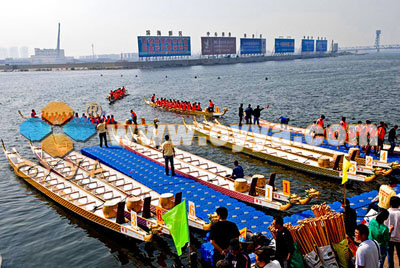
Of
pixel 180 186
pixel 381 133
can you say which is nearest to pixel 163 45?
pixel 381 133

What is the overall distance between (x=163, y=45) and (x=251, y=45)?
60.9m

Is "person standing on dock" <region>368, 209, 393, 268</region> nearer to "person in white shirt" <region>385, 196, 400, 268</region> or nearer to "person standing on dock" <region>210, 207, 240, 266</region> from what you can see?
"person in white shirt" <region>385, 196, 400, 268</region>

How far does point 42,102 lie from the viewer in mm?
63688

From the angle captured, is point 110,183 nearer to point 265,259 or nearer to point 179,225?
point 179,225

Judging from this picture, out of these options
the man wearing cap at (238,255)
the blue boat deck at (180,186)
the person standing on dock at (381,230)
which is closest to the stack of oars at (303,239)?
the person standing on dock at (381,230)

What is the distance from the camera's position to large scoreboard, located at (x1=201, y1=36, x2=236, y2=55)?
538ft

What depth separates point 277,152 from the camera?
22156 millimetres

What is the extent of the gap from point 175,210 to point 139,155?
14.4 meters

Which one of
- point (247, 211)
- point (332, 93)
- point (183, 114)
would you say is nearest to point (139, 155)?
point (247, 211)

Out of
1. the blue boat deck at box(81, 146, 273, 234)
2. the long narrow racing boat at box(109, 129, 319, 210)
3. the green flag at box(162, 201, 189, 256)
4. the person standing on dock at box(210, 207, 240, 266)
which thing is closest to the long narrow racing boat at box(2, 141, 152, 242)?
the blue boat deck at box(81, 146, 273, 234)

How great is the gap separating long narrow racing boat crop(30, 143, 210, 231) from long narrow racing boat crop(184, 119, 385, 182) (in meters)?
9.58

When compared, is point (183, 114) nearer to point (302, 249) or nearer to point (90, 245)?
point (90, 245)

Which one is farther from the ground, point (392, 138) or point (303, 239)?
point (392, 138)

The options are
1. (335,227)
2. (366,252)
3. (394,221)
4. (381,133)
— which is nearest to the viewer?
(366,252)
